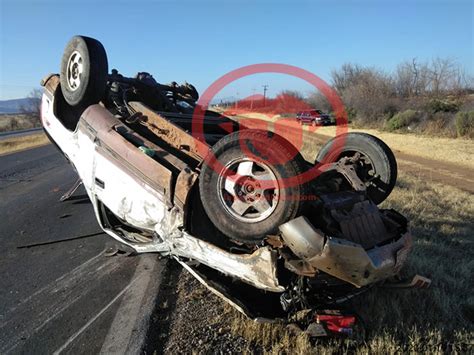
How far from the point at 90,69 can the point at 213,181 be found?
1.96 meters

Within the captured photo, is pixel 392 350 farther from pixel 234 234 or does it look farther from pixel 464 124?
pixel 464 124

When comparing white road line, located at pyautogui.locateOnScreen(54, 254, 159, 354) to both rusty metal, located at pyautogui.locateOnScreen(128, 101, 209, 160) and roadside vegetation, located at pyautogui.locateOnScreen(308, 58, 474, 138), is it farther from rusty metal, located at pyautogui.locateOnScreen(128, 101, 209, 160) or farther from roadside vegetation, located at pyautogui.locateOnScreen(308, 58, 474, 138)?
roadside vegetation, located at pyautogui.locateOnScreen(308, 58, 474, 138)

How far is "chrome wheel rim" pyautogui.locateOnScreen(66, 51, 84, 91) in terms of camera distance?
454cm

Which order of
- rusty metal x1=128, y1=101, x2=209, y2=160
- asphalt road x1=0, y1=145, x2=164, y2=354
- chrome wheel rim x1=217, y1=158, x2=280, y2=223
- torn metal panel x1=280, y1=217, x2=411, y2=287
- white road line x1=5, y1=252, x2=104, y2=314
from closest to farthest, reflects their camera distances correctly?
torn metal panel x1=280, y1=217, x2=411, y2=287, chrome wheel rim x1=217, y1=158, x2=280, y2=223, asphalt road x1=0, y1=145, x2=164, y2=354, rusty metal x1=128, y1=101, x2=209, y2=160, white road line x1=5, y1=252, x2=104, y2=314

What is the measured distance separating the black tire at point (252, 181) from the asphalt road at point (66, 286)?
122cm

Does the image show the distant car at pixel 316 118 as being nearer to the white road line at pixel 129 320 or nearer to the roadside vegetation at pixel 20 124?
the white road line at pixel 129 320

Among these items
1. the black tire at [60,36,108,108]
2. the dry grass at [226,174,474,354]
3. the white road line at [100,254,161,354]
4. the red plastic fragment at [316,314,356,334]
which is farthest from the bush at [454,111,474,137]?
the red plastic fragment at [316,314,356,334]

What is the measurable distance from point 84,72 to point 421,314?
3.90 metres

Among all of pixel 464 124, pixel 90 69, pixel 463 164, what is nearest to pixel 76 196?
pixel 90 69

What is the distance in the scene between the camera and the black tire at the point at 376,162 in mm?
4180

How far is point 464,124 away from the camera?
25969 mm

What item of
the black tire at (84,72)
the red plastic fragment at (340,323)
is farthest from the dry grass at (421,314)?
the black tire at (84,72)

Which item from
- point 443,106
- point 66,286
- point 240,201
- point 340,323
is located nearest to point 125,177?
point 240,201

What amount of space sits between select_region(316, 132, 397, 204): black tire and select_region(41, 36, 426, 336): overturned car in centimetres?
1
